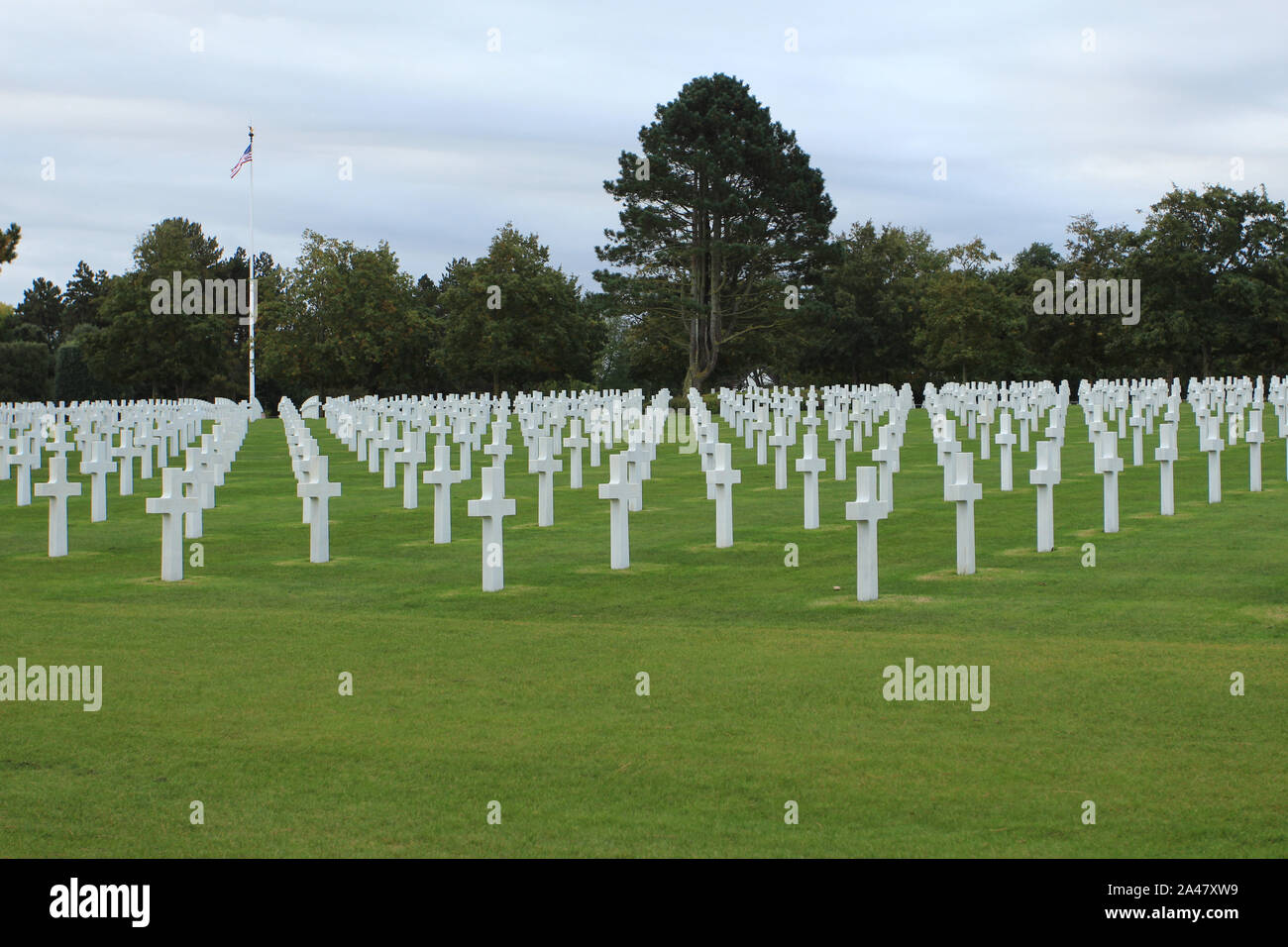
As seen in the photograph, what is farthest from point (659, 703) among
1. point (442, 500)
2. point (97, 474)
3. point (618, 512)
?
point (97, 474)

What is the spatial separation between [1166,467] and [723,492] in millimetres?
5690

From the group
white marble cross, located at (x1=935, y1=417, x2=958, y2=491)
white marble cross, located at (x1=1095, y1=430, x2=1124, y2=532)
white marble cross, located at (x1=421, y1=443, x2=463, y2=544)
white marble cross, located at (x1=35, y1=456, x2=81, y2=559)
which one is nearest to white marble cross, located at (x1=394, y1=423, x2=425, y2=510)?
white marble cross, located at (x1=421, y1=443, x2=463, y2=544)

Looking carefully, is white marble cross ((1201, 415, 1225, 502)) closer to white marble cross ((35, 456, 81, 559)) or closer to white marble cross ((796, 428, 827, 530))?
white marble cross ((796, 428, 827, 530))

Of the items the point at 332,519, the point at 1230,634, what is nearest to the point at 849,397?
the point at 332,519

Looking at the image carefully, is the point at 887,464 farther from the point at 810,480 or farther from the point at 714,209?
the point at 714,209

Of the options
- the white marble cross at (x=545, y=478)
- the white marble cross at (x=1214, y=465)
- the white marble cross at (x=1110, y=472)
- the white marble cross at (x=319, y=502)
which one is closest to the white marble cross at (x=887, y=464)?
the white marble cross at (x=1110, y=472)

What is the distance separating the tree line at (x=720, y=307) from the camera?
5772cm

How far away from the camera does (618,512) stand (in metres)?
12.9

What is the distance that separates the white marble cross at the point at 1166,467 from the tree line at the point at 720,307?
4036 centimetres

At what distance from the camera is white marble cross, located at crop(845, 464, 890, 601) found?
35.5 ft

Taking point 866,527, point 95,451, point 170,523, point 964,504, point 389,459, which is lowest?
point 170,523

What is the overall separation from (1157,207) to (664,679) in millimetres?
59469

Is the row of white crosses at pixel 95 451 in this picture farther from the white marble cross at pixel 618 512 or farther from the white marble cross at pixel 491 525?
the white marble cross at pixel 618 512

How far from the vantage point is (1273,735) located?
250 inches
